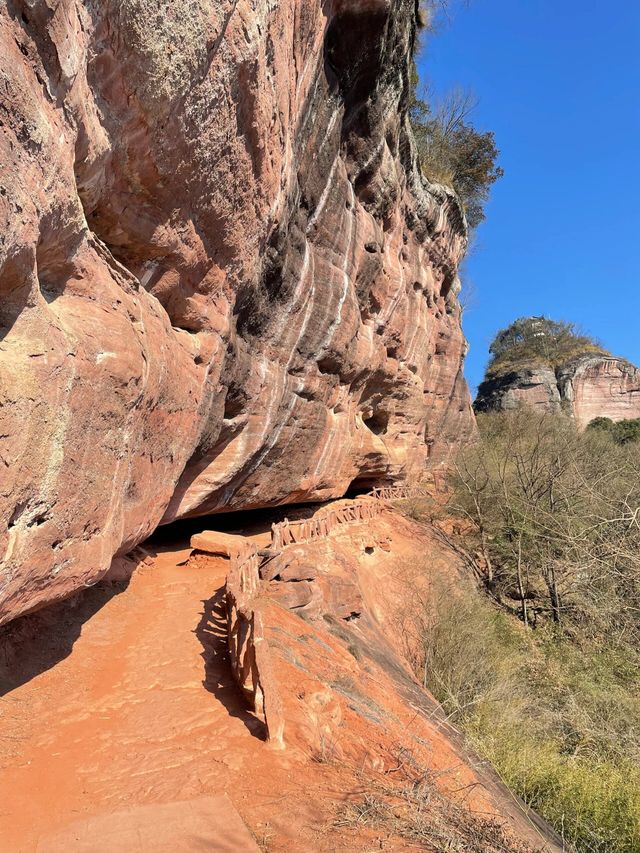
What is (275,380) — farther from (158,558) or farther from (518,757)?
(518,757)

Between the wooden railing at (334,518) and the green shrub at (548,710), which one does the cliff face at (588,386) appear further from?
the green shrub at (548,710)

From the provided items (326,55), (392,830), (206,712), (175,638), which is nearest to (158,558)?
(175,638)

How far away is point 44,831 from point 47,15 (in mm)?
4375

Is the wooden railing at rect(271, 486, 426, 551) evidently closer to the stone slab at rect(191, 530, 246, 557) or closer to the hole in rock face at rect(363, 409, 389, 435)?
the stone slab at rect(191, 530, 246, 557)

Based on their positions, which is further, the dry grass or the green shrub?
the green shrub

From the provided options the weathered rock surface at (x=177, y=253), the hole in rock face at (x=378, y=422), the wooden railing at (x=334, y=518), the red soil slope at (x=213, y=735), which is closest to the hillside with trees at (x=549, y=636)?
the red soil slope at (x=213, y=735)

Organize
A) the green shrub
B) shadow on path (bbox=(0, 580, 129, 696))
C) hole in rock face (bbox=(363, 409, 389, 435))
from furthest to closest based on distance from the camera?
1. hole in rock face (bbox=(363, 409, 389, 435))
2. the green shrub
3. shadow on path (bbox=(0, 580, 129, 696))

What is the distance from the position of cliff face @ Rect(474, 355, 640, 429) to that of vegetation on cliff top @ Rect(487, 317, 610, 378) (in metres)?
1.24

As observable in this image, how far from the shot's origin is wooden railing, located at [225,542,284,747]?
11.9ft

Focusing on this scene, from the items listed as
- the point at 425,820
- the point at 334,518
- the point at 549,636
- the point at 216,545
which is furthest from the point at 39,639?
the point at 549,636

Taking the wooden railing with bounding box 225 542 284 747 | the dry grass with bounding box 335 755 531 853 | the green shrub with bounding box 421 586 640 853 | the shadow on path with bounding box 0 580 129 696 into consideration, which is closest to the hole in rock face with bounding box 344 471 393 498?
the green shrub with bounding box 421 586 640 853

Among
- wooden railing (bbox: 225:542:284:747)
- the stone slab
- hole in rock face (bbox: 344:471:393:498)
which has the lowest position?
wooden railing (bbox: 225:542:284:747)

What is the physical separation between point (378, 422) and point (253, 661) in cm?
1191

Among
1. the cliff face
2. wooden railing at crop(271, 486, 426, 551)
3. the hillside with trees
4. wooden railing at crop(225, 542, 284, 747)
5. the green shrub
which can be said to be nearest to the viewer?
wooden railing at crop(225, 542, 284, 747)
